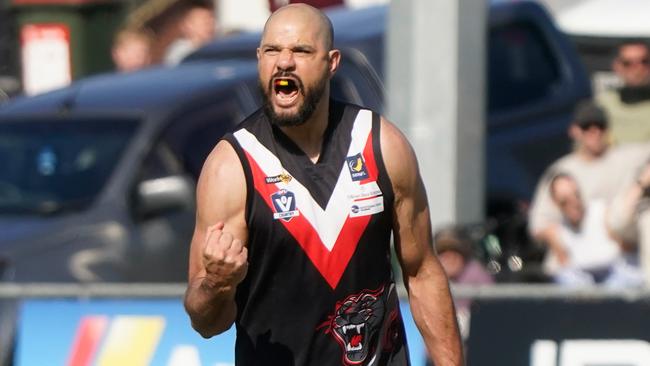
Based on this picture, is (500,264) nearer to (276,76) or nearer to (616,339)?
(616,339)

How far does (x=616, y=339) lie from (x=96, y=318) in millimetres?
2427

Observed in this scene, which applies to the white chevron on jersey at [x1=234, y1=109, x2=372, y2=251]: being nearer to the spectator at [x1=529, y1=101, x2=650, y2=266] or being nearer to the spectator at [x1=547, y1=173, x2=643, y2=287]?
the spectator at [x1=547, y1=173, x2=643, y2=287]

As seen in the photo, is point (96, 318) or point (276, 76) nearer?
point (276, 76)

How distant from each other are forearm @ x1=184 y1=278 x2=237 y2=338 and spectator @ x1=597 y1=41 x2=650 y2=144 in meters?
6.28

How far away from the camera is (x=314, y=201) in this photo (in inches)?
215

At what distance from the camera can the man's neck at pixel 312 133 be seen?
549 cm

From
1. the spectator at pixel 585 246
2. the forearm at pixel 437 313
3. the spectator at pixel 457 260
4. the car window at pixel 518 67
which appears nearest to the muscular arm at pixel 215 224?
the forearm at pixel 437 313

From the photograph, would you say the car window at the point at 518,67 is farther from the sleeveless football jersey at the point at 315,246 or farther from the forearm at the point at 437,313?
the sleeveless football jersey at the point at 315,246

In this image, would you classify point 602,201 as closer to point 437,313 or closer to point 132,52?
point 132,52

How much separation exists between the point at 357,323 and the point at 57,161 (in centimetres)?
551

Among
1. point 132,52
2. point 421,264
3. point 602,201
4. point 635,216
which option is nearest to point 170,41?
point 132,52

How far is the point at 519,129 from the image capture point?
12.1m

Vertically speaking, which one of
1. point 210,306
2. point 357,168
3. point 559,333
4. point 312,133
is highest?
point 312,133

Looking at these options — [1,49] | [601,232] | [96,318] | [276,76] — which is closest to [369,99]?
[601,232]
